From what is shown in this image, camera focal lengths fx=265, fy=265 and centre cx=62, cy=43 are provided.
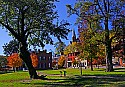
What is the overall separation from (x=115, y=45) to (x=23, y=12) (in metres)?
32.7

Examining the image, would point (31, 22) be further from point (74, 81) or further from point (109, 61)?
point (109, 61)

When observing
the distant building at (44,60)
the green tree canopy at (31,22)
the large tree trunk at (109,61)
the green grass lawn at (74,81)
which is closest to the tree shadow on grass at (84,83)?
the green grass lawn at (74,81)

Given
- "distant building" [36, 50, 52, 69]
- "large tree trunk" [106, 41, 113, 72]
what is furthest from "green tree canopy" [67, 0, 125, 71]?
"distant building" [36, 50, 52, 69]

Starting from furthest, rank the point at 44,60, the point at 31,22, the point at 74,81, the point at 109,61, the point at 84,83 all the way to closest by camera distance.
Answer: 1. the point at 44,60
2. the point at 109,61
3. the point at 31,22
4. the point at 74,81
5. the point at 84,83

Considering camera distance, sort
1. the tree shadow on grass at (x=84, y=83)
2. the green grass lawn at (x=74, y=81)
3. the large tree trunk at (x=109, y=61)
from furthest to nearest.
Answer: the large tree trunk at (x=109, y=61)
the green grass lawn at (x=74, y=81)
the tree shadow on grass at (x=84, y=83)

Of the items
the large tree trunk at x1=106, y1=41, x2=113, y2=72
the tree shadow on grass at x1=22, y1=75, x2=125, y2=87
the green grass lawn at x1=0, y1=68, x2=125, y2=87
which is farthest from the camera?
the large tree trunk at x1=106, y1=41, x2=113, y2=72

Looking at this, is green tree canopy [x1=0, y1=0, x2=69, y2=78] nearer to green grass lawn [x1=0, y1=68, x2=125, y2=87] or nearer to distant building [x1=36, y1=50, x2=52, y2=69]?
green grass lawn [x1=0, y1=68, x2=125, y2=87]

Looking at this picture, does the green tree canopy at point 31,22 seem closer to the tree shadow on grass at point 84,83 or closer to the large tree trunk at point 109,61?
the tree shadow on grass at point 84,83

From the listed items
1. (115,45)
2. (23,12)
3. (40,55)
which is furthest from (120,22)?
(40,55)

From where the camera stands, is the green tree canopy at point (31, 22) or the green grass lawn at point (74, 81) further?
the green tree canopy at point (31, 22)

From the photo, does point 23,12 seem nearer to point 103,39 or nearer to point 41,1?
point 41,1

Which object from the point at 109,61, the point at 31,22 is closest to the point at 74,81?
the point at 31,22

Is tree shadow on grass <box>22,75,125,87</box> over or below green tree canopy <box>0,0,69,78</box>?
below

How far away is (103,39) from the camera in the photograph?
149ft
